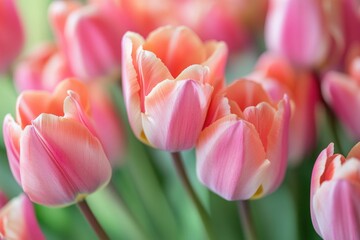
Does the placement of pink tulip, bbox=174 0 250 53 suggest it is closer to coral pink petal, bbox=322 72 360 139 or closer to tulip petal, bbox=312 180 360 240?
coral pink petal, bbox=322 72 360 139

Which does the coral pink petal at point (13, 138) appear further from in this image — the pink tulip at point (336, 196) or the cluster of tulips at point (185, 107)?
the pink tulip at point (336, 196)

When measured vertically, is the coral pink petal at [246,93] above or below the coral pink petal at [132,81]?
below

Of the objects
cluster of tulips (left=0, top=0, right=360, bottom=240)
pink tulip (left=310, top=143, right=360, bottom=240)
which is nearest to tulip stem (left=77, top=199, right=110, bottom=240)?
cluster of tulips (left=0, top=0, right=360, bottom=240)

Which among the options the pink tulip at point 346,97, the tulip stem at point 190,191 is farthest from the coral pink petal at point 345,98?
the tulip stem at point 190,191

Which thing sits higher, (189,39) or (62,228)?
(189,39)

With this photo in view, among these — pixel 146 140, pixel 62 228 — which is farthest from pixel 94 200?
pixel 146 140

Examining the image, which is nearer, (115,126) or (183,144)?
(183,144)

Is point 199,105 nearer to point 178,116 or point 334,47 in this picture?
point 178,116
